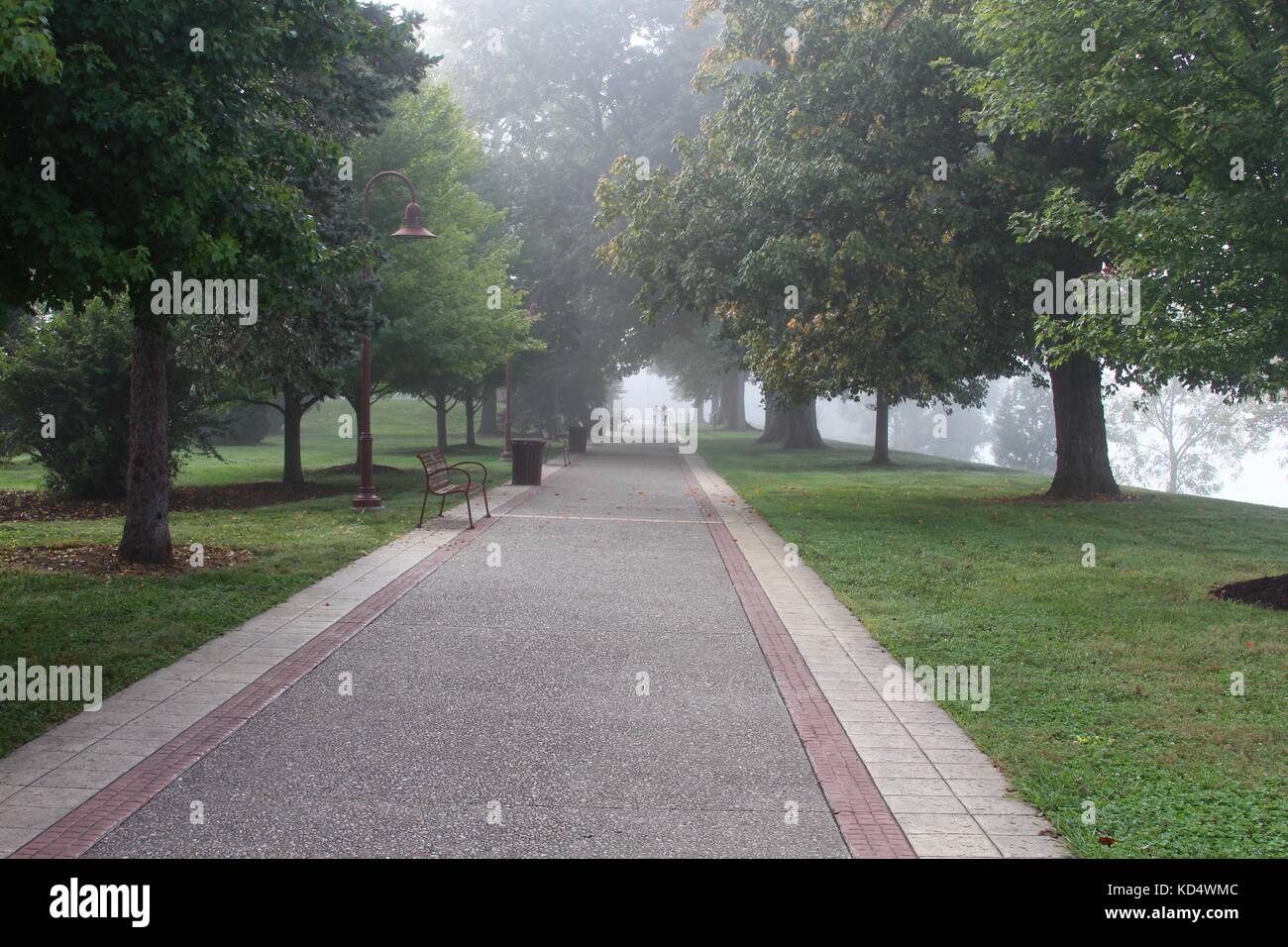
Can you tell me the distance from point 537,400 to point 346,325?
126 ft

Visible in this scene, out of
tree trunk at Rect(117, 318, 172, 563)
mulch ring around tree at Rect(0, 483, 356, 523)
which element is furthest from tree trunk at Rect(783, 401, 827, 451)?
tree trunk at Rect(117, 318, 172, 563)

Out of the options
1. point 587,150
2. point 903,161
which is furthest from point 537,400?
point 903,161

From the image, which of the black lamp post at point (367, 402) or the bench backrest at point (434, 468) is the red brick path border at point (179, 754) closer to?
the bench backrest at point (434, 468)

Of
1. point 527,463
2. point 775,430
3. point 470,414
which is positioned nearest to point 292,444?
point 527,463

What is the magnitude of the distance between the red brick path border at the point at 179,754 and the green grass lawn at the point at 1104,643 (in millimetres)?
4040

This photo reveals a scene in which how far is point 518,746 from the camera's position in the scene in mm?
5703

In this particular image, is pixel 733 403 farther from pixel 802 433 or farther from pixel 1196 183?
pixel 1196 183

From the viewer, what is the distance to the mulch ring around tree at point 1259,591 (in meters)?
9.97

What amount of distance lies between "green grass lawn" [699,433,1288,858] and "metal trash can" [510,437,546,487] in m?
5.42

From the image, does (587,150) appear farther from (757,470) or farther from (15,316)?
(15,316)

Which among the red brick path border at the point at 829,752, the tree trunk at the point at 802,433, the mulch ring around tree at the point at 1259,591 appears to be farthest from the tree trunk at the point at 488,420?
the mulch ring around tree at the point at 1259,591

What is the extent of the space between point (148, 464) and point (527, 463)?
1145cm

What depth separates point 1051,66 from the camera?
39.7ft

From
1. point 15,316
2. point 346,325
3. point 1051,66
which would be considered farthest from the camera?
point 15,316
